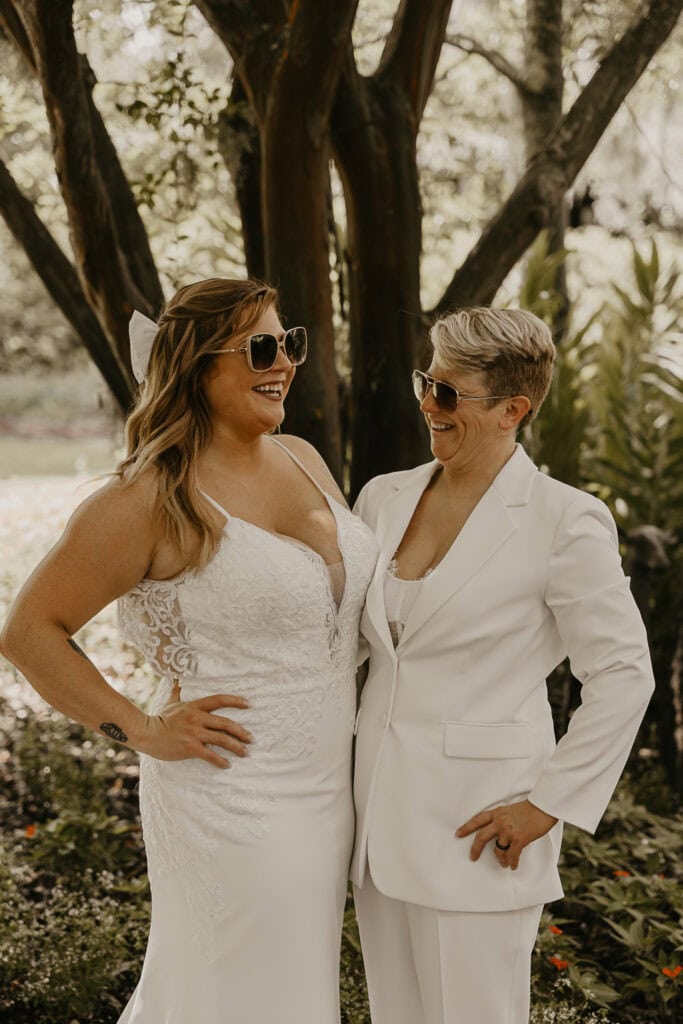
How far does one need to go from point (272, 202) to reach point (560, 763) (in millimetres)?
2128

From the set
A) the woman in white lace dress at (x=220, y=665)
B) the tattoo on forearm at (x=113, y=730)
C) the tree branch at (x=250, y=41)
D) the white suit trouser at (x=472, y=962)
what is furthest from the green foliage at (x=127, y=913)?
the tree branch at (x=250, y=41)

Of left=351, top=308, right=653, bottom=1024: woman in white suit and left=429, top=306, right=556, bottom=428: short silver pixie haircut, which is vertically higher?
left=429, top=306, right=556, bottom=428: short silver pixie haircut

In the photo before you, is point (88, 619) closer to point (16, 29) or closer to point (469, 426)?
point (469, 426)

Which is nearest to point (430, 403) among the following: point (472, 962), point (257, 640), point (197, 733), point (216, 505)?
point (216, 505)

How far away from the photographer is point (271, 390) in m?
2.45

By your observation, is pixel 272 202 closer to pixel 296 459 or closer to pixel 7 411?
pixel 296 459

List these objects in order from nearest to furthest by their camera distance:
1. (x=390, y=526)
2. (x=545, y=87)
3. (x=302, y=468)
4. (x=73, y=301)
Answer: (x=390, y=526) < (x=302, y=468) < (x=73, y=301) < (x=545, y=87)

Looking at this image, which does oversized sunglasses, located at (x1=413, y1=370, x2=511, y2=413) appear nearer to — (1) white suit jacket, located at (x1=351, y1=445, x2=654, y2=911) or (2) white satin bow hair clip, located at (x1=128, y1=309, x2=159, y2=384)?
(1) white suit jacket, located at (x1=351, y1=445, x2=654, y2=911)

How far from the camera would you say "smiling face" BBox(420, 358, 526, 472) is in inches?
91.9

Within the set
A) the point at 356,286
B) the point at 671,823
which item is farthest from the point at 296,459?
the point at 671,823

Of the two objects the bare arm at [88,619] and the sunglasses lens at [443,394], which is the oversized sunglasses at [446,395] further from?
the bare arm at [88,619]

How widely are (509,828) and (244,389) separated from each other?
1135 mm

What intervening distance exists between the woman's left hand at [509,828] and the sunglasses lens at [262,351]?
1111 millimetres

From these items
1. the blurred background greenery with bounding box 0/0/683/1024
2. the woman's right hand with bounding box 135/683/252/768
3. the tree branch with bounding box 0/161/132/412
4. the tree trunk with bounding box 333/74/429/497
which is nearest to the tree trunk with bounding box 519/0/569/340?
the blurred background greenery with bounding box 0/0/683/1024
